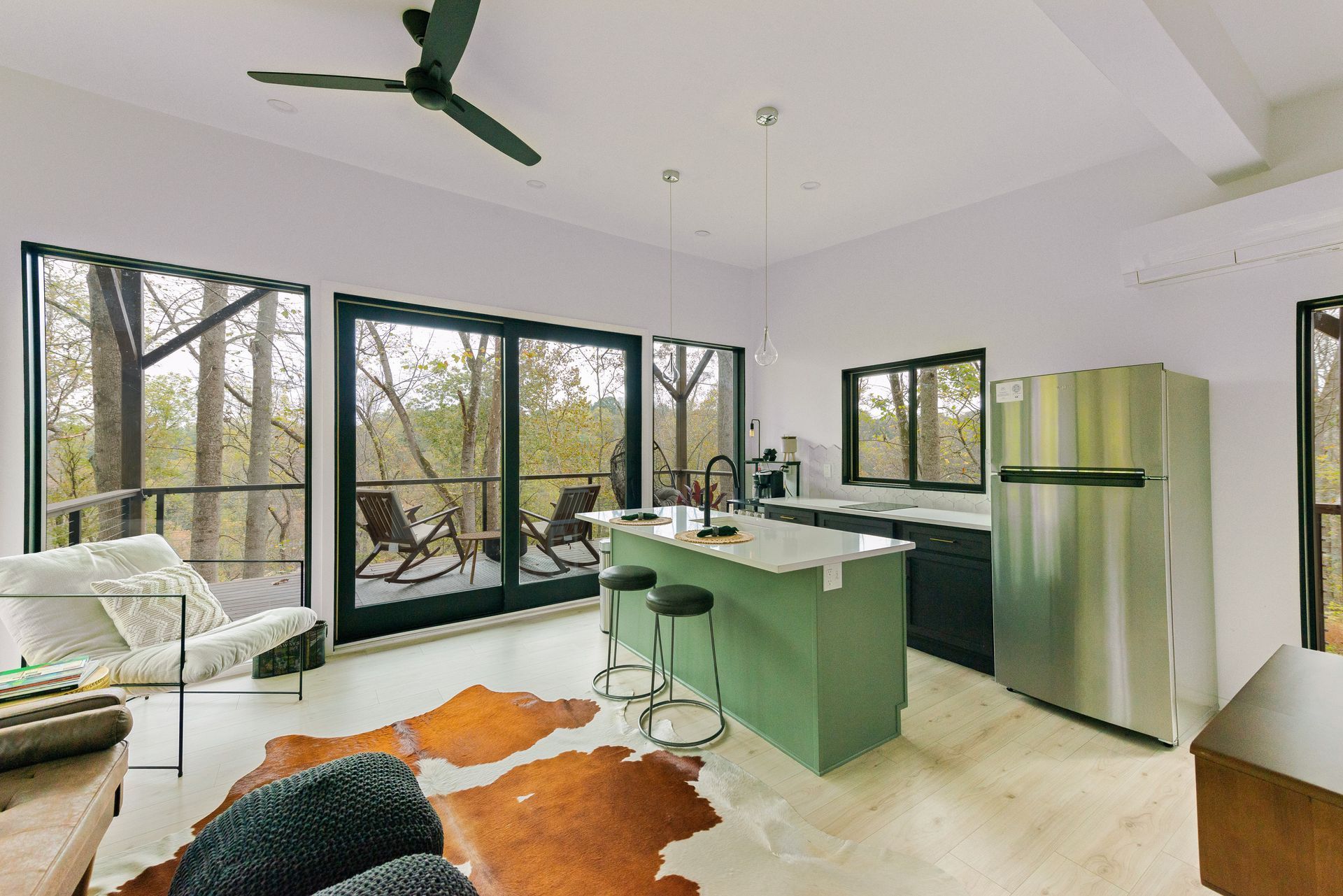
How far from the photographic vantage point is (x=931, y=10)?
213 centimetres

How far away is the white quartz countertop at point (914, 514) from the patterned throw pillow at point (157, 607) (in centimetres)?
357

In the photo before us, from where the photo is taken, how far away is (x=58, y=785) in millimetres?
1307

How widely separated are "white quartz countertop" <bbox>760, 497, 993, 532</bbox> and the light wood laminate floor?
2.89 feet

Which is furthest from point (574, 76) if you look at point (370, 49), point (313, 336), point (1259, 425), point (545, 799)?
point (1259, 425)

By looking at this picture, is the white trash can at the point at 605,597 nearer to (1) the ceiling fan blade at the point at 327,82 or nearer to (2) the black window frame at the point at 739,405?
(2) the black window frame at the point at 739,405

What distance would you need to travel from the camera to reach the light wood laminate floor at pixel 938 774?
177cm

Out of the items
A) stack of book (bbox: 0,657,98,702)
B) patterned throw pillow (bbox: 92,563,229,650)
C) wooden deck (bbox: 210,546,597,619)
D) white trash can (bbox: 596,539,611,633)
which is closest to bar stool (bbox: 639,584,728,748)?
white trash can (bbox: 596,539,611,633)

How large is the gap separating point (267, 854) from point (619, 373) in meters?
3.97

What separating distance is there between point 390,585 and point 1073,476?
Result: 404cm

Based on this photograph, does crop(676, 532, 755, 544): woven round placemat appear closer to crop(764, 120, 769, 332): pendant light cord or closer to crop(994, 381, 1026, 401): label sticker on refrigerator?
crop(764, 120, 769, 332): pendant light cord

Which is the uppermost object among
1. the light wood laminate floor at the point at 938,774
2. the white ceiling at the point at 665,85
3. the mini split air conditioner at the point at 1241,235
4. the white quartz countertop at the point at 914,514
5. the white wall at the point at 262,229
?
the white ceiling at the point at 665,85

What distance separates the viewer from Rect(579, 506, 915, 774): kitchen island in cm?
223

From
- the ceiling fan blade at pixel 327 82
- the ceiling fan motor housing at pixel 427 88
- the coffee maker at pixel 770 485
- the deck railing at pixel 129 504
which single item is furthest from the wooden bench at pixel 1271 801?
the deck railing at pixel 129 504

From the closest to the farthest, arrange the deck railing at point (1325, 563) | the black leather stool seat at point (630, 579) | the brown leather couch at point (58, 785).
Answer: the brown leather couch at point (58, 785)
the deck railing at point (1325, 563)
the black leather stool seat at point (630, 579)
